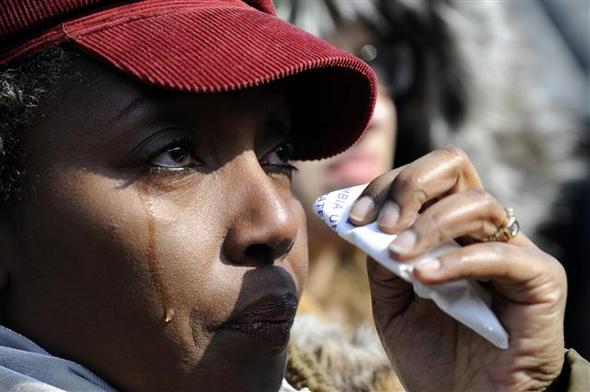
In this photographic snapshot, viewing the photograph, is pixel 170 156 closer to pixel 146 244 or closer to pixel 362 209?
pixel 146 244

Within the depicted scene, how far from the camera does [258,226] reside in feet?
6.75

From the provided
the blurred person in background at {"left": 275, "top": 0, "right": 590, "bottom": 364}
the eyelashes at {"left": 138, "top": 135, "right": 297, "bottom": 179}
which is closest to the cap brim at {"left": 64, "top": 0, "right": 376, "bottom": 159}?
the eyelashes at {"left": 138, "top": 135, "right": 297, "bottom": 179}

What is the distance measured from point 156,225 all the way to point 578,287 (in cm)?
408

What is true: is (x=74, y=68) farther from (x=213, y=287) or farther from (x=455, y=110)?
(x=455, y=110)

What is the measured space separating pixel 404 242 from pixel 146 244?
1.46 ft

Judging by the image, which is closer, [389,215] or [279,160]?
[389,215]

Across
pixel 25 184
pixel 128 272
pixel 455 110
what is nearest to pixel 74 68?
pixel 25 184

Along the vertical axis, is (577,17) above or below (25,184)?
below

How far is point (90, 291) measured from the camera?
2.02 metres

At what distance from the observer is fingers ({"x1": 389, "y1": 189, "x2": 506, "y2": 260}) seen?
1.91m

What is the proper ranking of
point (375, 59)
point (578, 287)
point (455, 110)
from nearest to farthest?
point (375, 59) → point (455, 110) → point (578, 287)

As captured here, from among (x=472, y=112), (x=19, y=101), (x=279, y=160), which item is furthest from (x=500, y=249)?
(x=472, y=112)

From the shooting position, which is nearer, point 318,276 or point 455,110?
point 318,276

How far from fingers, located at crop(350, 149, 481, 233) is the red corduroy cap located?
27cm
